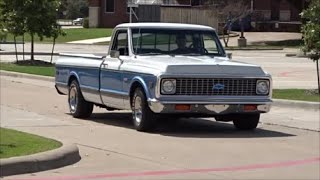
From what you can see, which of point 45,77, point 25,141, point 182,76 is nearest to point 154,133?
point 182,76

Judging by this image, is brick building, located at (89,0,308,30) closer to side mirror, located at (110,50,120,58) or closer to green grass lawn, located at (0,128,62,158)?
side mirror, located at (110,50,120,58)

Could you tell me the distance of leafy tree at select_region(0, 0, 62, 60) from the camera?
32.6 meters

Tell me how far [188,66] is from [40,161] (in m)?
4.39

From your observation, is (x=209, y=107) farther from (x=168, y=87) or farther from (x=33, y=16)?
(x=33, y=16)

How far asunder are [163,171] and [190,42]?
18.3 ft

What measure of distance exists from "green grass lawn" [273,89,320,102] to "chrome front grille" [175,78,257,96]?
17.6ft

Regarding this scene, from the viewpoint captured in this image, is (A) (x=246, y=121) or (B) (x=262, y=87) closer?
(B) (x=262, y=87)

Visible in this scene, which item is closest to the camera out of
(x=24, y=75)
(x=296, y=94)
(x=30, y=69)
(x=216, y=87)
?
(x=216, y=87)

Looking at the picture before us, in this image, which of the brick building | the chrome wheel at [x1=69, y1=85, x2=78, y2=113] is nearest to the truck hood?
the chrome wheel at [x1=69, y1=85, x2=78, y2=113]

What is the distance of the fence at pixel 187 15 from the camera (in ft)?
223

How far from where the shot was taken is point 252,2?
239ft

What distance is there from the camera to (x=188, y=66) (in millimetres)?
13445

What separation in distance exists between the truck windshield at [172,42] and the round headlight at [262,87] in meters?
1.56

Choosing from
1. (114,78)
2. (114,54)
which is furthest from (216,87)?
(114,54)
